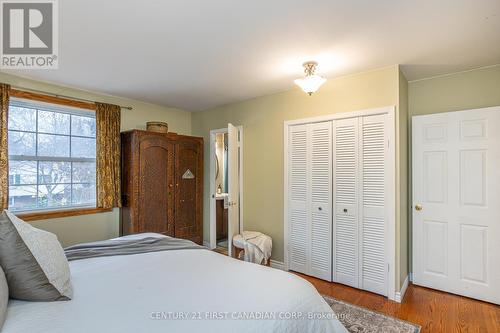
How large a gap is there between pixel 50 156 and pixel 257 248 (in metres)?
2.82

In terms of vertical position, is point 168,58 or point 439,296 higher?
point 168,58

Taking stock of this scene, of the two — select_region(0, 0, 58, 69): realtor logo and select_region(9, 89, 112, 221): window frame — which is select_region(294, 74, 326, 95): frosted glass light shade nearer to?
select_region(0, 0, 58, 69): realtor logo

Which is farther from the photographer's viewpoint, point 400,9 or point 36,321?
point 400,9

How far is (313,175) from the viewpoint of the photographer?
3273 millimetres

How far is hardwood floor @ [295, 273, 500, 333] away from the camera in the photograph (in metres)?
2.24

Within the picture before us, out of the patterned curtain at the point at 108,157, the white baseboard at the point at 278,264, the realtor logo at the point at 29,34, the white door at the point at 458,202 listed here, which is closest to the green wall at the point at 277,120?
the white baseboard at the point at 278,264

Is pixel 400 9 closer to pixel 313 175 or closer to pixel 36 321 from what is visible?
pixel 313 175

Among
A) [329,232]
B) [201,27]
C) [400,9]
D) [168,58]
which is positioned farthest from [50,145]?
[400,9]

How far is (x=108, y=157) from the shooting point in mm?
3582

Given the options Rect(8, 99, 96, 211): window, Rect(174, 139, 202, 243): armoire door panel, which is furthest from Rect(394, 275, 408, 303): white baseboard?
Rect(8, 99, 96, 211): window

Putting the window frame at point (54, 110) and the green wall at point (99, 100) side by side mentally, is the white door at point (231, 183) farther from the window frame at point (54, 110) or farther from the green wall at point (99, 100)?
the window frame at point (54, 110)

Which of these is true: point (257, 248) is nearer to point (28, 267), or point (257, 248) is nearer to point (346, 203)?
point (346, 203)

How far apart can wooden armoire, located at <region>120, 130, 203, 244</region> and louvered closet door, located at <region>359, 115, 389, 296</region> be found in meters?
2.61

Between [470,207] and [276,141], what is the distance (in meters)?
2.28
